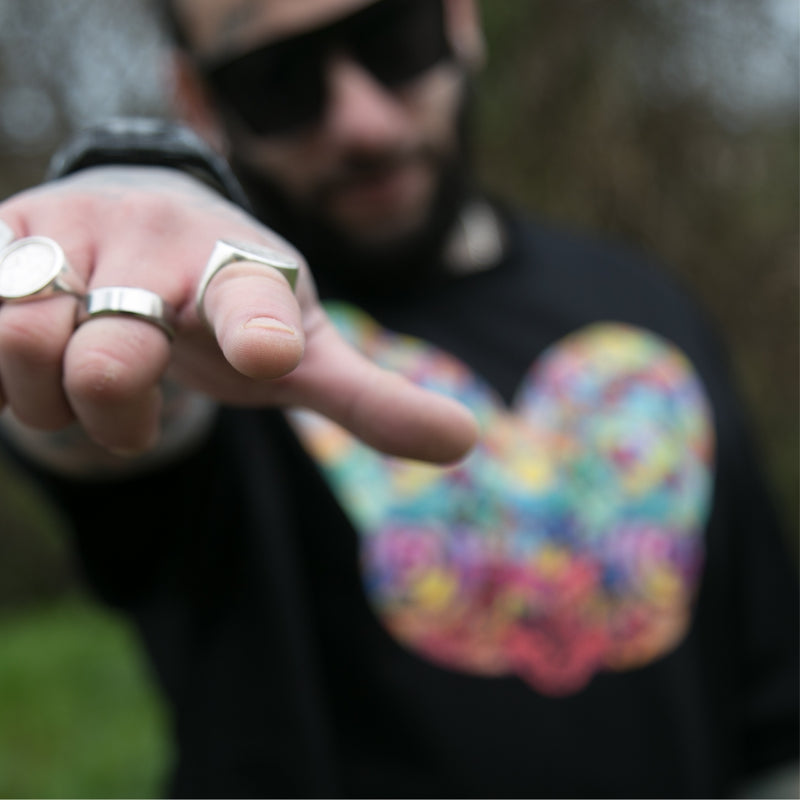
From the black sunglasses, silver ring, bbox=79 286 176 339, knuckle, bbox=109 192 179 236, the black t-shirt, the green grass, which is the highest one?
knuckle, bbox=109 192 179 236

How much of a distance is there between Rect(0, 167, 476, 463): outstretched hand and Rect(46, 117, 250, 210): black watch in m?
0.07

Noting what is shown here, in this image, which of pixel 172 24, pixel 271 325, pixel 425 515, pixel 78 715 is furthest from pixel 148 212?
pixel 78 715

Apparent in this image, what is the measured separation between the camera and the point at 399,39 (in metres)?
1.37

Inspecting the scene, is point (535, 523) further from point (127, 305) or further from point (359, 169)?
point (127, 305)

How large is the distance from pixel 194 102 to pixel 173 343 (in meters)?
1.05

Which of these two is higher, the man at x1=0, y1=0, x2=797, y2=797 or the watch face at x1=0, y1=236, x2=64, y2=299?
the watch face at x1=0, y1=236, x2=64, y2=299

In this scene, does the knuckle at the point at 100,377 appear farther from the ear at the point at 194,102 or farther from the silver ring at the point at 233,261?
the ear at the point at 194,102

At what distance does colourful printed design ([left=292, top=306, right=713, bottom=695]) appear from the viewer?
125 centimetres

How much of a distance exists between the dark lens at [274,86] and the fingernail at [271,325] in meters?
0.86

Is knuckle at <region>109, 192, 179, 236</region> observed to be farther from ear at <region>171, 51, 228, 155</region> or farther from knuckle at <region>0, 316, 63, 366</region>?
ear at <region>171, 51, 228, 155</region>

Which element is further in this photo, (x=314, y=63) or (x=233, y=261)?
(x=314, y=63)

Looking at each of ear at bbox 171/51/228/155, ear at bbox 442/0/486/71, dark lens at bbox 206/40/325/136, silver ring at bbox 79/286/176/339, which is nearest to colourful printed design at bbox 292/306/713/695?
dark lens at bbox 206/40/325/136

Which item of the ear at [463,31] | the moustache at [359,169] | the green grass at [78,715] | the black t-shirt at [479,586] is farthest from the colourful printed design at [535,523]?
the green grass at [78,715]

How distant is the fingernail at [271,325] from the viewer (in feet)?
1.90
